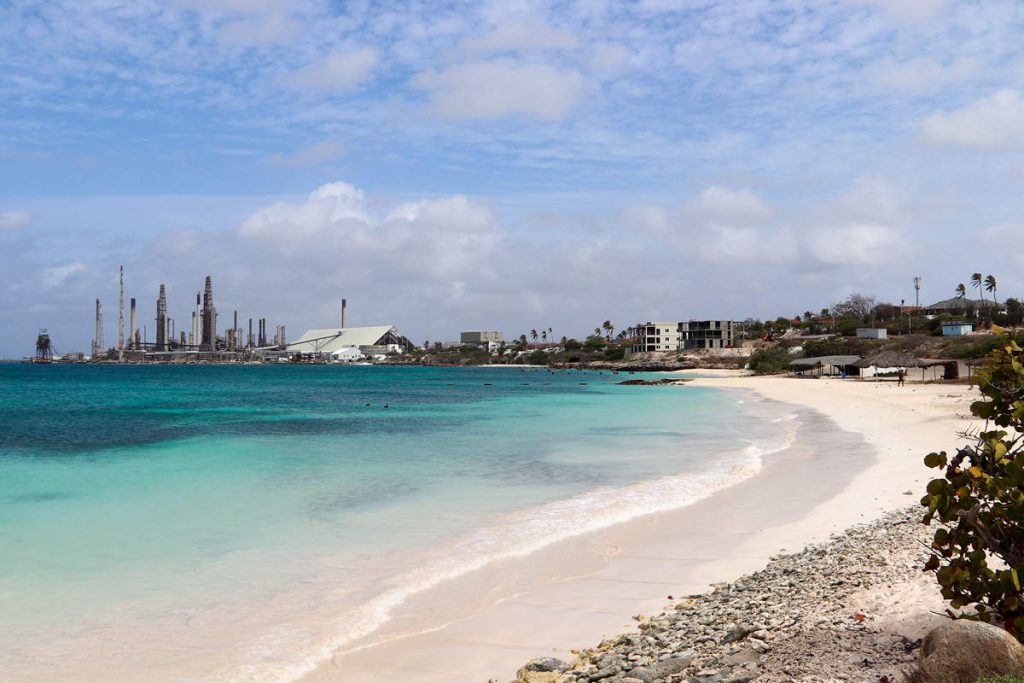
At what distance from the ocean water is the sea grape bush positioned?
5.35 m

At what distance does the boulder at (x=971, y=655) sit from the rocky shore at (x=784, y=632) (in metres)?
A: 0.38

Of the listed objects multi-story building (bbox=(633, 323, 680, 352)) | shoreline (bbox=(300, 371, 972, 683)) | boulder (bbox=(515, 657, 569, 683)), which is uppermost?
multi-story building (bbox=(633, 323, 680, 352))

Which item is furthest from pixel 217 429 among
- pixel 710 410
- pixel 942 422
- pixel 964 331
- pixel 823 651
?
pixel 964 331

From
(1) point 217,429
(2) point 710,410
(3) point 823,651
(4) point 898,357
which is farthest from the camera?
(4) point 898,357

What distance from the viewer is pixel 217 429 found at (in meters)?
33.2

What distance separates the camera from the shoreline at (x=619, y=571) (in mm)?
6645

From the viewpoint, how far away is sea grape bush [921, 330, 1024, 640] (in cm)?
423

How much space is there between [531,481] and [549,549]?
630 cm

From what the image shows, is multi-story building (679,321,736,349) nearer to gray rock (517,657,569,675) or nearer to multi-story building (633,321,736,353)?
multi-story building (633,321,736,353)

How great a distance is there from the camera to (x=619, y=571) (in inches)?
360

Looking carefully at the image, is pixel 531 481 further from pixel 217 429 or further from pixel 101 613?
pixel 217 429

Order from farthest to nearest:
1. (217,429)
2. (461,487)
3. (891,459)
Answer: (217,429) < (891,459) < (461,487)

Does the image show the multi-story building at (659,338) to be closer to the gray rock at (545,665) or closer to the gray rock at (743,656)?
the gray rock at (545,665)

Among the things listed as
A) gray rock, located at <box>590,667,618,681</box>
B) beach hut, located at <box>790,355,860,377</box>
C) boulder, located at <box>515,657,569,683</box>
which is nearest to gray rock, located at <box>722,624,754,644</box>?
gray rock, located at <box>590,667,618,681</box>
